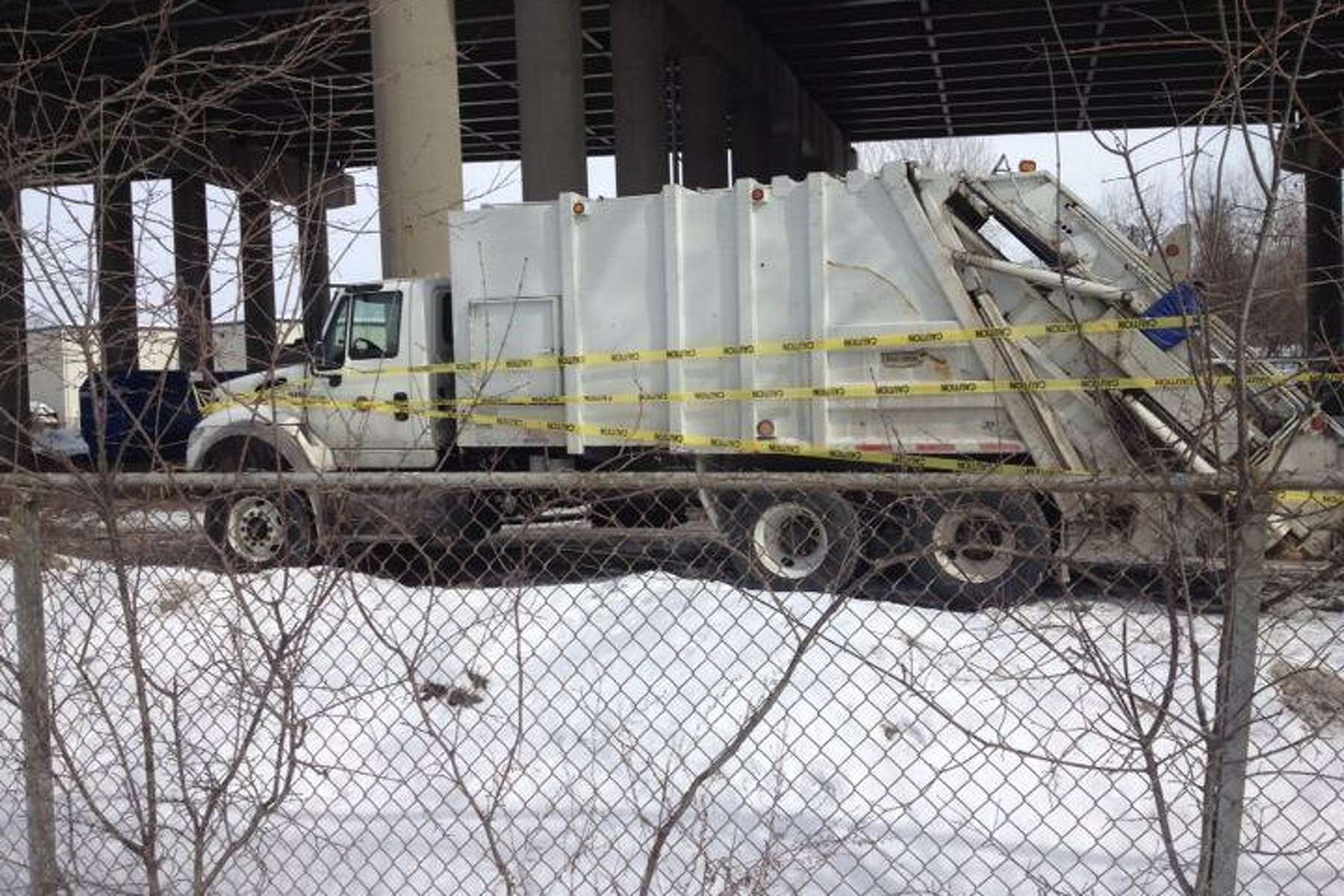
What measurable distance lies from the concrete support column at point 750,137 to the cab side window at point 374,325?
16359 mm

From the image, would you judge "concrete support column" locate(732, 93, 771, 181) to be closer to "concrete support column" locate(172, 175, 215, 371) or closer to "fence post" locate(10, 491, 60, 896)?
"concrete support column" locate(172, 175, 215, 371)

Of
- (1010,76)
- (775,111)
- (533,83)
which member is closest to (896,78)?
(1010,76)

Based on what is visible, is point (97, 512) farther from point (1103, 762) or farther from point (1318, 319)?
point (1318, 319)

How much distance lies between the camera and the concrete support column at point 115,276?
9.32 feet

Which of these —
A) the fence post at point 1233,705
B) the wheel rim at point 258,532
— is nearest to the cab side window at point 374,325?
the wheel rim at point 258,532

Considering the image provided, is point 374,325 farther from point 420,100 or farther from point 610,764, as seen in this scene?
point 610,764

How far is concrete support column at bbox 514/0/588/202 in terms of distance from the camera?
57.3 ft

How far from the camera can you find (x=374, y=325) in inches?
425

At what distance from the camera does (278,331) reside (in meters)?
3.01

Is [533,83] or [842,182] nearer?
[842,182]

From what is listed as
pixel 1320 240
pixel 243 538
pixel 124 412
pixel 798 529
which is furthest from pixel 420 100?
pixel 124 412

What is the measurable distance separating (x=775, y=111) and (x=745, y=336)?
60.4 ft

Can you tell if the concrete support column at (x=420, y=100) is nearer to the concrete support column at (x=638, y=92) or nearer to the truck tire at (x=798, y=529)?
the concrete support column at (x=638, y=92)

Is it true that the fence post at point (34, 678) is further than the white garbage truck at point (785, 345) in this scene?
No
